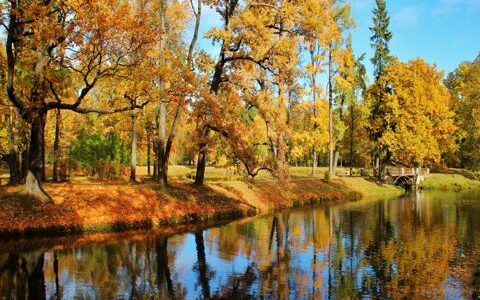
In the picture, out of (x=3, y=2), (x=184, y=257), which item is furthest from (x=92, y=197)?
(x=3, y=2)

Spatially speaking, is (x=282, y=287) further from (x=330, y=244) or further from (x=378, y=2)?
(x=378, y=2)

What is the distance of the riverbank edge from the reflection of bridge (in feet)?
37.6

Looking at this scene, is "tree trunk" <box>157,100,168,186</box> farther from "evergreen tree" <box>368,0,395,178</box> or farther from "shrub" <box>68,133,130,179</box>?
"evergreen tree" <box>368,0,395,178</box>

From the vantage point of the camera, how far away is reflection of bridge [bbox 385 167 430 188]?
57.6 metres

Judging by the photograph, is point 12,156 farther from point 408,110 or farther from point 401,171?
point 401,171

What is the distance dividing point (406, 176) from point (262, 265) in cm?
4745

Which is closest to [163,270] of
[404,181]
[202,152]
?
[202,152]

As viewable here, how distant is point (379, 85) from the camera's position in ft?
179

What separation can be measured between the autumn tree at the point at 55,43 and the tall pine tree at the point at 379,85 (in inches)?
1517

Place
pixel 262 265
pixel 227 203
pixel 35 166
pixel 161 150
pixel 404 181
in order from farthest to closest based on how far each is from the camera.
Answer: pixel 404 181 → pixel 227 203 → pixel 161 150 → pixel 35 166 → pixel 262 265

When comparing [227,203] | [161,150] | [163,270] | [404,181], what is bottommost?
[163,270]

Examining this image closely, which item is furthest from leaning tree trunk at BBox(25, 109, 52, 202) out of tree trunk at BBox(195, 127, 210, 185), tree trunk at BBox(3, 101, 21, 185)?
tree trunk at BBox(195, 127, 210, 185)

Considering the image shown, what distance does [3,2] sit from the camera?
68.3ft

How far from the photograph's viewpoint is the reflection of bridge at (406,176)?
57647mm
